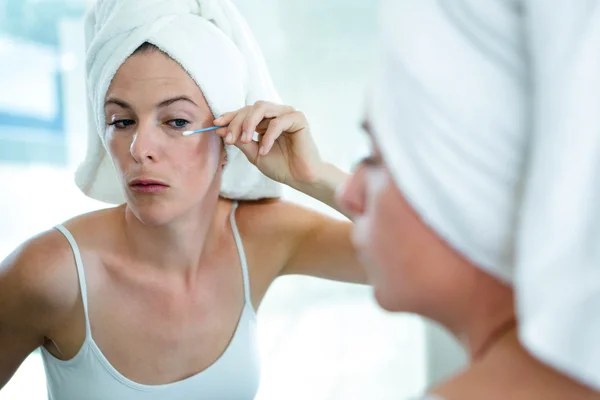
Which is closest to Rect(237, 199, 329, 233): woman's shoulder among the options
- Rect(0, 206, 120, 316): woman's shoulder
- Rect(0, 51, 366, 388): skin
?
Rect(0, 51, 366, 388): skin

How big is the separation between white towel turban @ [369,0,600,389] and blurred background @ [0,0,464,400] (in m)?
1.70

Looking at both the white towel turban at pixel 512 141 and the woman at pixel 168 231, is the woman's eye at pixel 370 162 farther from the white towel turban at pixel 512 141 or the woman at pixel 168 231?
the woman at pixel 168 231

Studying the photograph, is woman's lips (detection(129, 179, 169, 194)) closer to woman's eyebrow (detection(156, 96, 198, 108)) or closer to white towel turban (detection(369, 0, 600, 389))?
woman's eyebrow (detection(156, 96, 198, 108))

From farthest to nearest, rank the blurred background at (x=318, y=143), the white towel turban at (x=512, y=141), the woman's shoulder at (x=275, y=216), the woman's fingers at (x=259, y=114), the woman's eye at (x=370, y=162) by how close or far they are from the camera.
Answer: the blurred background at (x=318, y=143)
the woman's shoulder at (x=275, y=216)
the woman's fingers at (x=259, y=114)
the woman's eye at (x=370, y=162)
the white towel turban at (x=512, y=141)

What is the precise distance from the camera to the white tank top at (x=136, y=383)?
1.12 metres

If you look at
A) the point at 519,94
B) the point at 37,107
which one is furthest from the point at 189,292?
the point at 37,107

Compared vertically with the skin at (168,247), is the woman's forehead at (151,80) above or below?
above

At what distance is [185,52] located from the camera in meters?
1.09

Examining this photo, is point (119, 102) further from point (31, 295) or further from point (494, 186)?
point (494, 186)

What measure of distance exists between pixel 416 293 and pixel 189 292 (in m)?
0.79

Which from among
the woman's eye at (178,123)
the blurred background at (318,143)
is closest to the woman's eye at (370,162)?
the woman's eye at (178,123)

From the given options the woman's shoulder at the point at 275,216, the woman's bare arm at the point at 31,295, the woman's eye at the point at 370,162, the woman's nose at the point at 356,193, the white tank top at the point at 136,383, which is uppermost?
the woman's eye at the point at 370,162

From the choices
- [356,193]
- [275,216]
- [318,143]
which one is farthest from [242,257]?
[318,143]

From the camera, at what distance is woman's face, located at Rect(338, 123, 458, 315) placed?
0.52 metres
